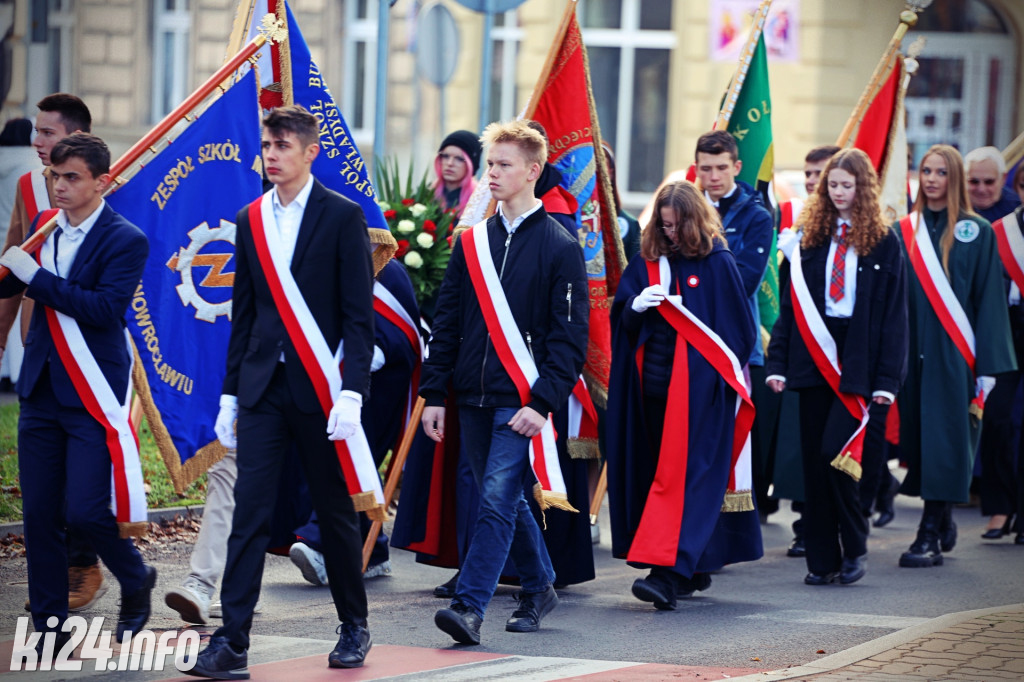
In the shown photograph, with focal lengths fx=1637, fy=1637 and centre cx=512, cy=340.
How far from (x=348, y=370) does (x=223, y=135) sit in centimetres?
179

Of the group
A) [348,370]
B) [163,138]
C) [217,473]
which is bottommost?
[217,473]

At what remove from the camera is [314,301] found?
5.70 meters

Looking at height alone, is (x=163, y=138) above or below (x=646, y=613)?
above

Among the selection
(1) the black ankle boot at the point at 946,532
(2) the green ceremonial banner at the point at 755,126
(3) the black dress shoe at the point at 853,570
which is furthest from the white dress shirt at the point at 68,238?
(1) the black ankle boot at the point at 946,532

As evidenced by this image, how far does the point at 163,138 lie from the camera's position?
6.81 m

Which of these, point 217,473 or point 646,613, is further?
point 646,613

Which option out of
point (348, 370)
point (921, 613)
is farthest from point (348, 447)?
point (921, 613)

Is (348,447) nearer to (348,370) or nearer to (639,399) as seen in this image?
(348,370)

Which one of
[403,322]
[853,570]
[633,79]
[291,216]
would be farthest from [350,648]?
[633,79]

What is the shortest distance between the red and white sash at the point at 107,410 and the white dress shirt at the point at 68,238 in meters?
0.17

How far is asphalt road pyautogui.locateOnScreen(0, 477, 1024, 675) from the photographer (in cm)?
642

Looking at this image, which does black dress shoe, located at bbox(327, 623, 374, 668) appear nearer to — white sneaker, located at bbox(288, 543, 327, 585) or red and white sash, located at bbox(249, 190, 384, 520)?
red and white sash, located at bbox(249, 190, 384, 520)

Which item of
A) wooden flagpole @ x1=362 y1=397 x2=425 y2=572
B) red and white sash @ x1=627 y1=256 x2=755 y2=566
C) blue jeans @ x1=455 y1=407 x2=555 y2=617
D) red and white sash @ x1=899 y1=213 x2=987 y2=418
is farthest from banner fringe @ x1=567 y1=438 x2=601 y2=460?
red and white sash @ x1=899 y1=213 x2=987 y2=418

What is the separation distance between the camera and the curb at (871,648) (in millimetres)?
5832
